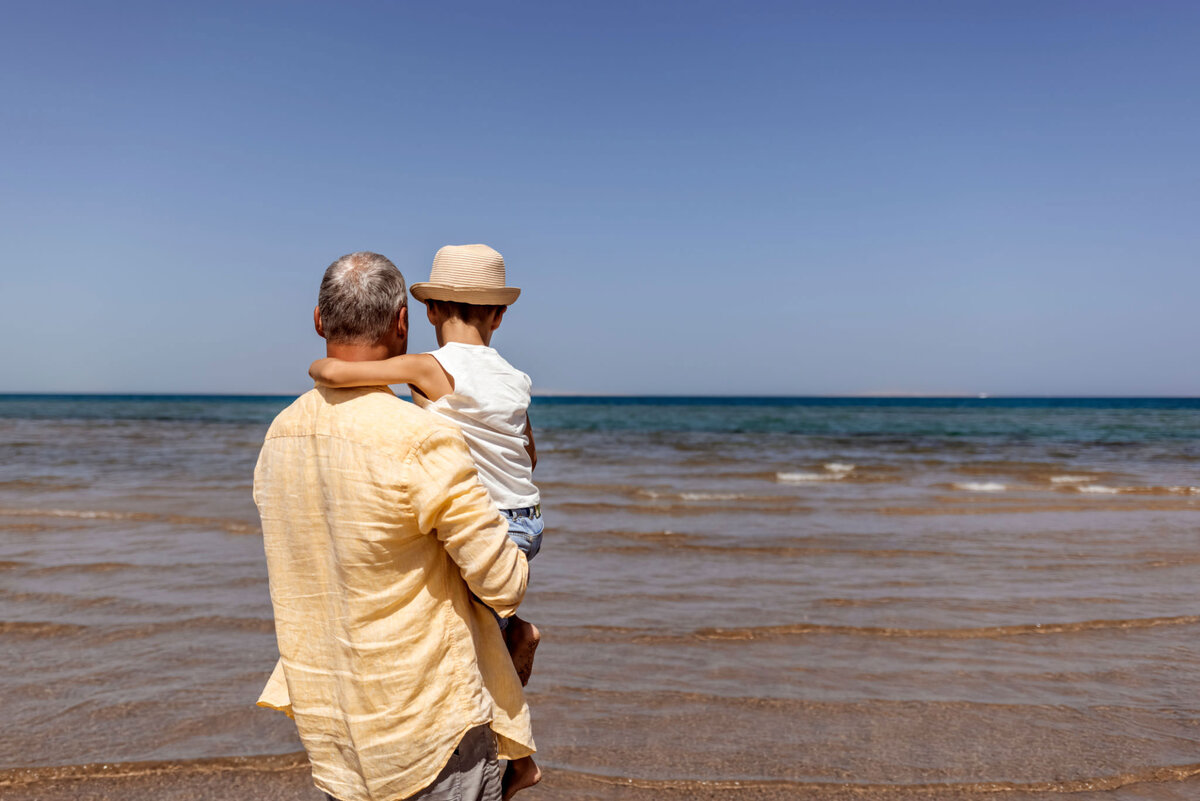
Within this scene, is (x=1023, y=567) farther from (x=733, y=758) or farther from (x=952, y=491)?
(x=952, y=491)

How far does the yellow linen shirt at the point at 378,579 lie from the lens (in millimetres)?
1808

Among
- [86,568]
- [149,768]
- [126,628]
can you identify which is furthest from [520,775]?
[86,568]

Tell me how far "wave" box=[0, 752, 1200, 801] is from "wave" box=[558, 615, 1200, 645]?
1975 millimetres

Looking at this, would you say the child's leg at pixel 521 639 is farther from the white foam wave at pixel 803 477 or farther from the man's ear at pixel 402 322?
the white foam wave at pixel 803 477

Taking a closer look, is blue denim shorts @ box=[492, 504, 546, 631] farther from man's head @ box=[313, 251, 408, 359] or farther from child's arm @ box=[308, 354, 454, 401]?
man's head @ box=[313, 251, 408, 359]

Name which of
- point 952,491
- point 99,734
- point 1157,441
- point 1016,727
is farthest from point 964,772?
point 1157,441

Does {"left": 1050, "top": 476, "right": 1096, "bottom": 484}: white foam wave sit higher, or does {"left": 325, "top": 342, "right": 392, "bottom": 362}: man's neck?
{"left": 325, "top": 342, "right": 392, "bottom": 362}: man's neck

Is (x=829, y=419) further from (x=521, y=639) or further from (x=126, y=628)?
(x=521, y=639)

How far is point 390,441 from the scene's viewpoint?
1802 mm

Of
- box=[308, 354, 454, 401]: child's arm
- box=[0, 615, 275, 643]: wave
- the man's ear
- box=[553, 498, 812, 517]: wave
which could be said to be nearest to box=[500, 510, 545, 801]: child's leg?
box=[308, 354, 454, 401]: child's arm

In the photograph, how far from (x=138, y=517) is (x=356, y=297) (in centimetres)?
1007

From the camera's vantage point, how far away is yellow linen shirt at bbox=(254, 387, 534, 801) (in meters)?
1.81

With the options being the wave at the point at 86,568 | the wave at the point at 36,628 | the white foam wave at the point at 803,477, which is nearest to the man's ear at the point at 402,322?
the wave at the point at 36,628

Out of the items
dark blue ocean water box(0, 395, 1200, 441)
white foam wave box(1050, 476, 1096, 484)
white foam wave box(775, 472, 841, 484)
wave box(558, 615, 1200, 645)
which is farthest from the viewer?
dark blue ocean water box(0, 395, 1200, 441)
